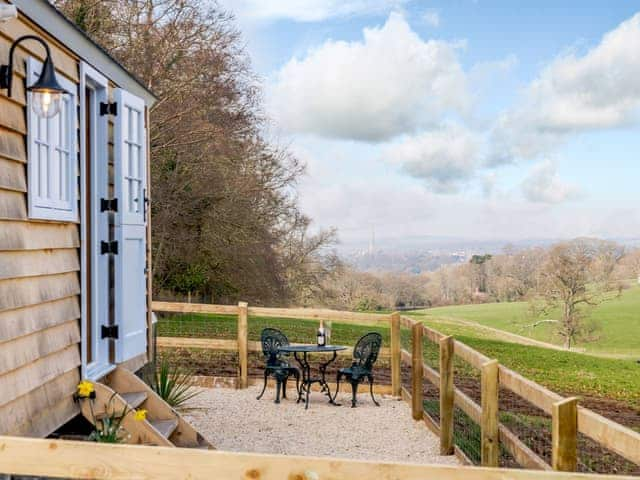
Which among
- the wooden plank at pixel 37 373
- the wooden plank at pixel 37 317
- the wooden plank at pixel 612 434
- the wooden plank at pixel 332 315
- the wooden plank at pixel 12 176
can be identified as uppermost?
the wooden plank at pixel 12 176

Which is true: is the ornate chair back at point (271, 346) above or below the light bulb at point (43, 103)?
below

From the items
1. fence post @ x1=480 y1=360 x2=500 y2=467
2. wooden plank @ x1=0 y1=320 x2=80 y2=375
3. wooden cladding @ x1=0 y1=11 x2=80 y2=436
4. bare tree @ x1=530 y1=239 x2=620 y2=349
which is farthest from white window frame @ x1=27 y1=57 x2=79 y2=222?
bare tree @ x1=530 y1=239 x2=620 y2=349

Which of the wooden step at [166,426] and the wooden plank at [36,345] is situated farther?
the wooden step at [166,426]

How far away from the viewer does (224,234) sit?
16.7 metres

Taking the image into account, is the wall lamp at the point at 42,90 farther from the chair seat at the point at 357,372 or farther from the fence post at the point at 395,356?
the fence post at the point at 395,356

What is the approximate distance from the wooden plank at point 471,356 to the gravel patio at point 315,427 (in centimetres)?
96

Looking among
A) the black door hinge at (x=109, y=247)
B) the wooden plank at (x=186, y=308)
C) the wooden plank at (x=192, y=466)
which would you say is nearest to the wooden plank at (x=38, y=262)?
the black door hinge at (x=109, y=247)

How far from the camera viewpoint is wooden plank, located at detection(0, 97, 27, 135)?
3.80m

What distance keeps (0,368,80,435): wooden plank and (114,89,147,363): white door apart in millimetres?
886

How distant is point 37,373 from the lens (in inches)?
163

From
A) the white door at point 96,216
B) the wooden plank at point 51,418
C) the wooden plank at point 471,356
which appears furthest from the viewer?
the wooden plank at point 471,356

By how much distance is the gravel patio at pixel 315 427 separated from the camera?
6.95 metres

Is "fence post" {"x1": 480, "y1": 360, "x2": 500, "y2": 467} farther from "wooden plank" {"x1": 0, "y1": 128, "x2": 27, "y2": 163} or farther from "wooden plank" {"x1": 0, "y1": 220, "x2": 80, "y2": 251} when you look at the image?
"wooden plank" {"x1": 0, "y1": 128, "x2": 27, "y2": 163}

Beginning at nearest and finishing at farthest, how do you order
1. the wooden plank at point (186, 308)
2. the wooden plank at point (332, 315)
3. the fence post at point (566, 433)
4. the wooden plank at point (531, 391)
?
1. the fence post at point (566, 433)
2. the wooden plank at point (531, 391)
3. the wooden plank at point (186, 308)
4. the wooden plank at point (332, 315)
